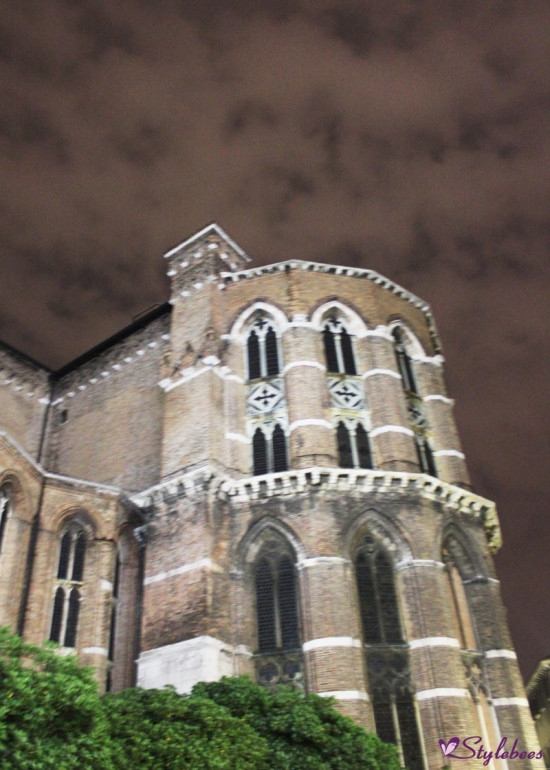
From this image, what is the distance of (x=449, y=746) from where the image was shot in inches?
758

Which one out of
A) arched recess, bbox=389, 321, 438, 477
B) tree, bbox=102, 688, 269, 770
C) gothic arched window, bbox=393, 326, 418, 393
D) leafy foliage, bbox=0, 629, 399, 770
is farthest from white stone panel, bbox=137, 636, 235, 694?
gothic arched window, bbox=393, 326, 418, 393

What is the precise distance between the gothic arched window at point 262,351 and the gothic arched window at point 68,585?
8.16 m

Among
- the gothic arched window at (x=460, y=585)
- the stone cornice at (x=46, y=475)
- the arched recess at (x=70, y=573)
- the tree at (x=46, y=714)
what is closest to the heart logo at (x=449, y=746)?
the gothic arched window at (x=460, y=585)

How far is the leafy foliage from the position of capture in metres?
11.2

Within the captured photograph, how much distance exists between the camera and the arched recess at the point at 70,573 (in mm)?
22469

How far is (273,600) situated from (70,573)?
21.5 ft

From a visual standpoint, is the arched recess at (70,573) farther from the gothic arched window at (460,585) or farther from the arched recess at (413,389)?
the gothic arched window at (460,585)

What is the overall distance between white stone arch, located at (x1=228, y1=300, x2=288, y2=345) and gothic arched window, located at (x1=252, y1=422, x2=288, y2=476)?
3859mm

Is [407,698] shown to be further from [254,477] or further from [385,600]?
[254,477]

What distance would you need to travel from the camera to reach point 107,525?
24.2 metres

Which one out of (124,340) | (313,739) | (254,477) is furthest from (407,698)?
(124,340)

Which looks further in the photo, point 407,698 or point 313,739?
point 407,698

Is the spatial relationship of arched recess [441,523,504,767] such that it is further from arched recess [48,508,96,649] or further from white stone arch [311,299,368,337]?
arched recess [48,508,96,649]

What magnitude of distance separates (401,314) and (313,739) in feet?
55.5
